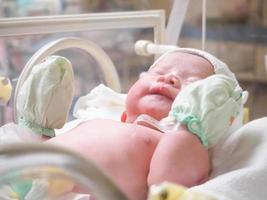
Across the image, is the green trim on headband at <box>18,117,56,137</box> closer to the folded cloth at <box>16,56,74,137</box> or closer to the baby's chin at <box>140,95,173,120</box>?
the folded cloth at <box>16,56,74,137</box>

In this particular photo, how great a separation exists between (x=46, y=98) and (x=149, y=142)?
24 centimetres

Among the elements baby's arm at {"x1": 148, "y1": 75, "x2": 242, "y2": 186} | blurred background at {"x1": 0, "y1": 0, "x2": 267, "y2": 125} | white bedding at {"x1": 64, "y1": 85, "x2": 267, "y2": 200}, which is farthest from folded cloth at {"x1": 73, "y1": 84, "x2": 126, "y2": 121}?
blurred background at {"x1": 0, "y1": 0, "x2": 267, "y2": 125}

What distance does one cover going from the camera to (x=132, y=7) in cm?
259

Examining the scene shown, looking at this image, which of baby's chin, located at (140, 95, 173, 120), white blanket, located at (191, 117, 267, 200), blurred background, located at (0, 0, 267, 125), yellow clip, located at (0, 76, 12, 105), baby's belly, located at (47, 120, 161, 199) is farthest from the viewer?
blurred background, located at (0, 0, 267, 125)

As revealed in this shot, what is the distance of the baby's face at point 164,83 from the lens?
3.22 ft

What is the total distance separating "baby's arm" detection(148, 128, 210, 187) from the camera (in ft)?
2.52

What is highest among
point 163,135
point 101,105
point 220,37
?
point 163,135

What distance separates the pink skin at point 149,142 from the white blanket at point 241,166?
A: 52 millimetres

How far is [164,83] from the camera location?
101 centimetres

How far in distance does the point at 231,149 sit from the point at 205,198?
0.94 ft

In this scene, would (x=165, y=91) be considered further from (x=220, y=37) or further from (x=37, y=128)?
(x=220, y=37)

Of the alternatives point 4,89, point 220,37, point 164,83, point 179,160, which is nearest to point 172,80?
point 164,83

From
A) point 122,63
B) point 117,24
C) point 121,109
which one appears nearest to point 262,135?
point 121,109

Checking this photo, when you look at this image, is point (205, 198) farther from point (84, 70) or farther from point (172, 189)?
point (84, 70)
